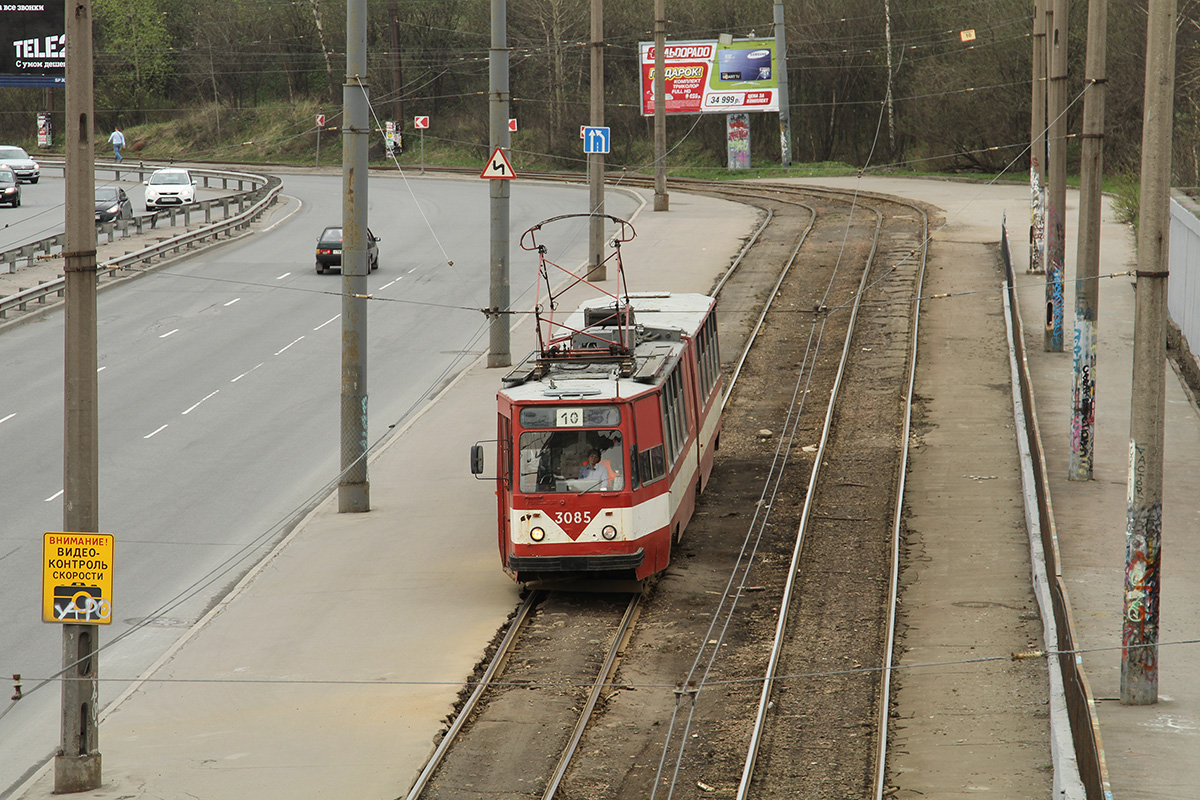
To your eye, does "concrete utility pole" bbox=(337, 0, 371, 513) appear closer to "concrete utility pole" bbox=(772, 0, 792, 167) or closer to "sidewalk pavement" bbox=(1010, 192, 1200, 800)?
"sidewalk pavement" bbox=(1010, 192, 1200, 800)

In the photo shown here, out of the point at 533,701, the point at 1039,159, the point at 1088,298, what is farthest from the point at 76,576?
the point at 1039,159

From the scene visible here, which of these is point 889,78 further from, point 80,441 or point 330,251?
point 80,441

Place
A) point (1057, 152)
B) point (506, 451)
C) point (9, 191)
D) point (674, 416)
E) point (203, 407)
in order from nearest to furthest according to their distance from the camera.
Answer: point (506, 451)
point (674, 416)
point (203, 407)
point (1057, 152)
point (9, 191)

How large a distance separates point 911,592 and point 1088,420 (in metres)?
6.19

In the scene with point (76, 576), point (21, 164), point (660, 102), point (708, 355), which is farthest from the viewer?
point (21, 164)

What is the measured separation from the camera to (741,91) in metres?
61.2

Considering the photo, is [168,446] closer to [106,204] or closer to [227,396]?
[227,396]

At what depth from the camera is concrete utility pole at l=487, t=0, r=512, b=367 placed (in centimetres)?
2722

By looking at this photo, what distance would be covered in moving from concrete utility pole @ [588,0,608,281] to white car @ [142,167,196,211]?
2320cm

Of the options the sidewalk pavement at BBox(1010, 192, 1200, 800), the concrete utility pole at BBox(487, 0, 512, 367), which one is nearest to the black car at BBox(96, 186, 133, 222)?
the concrete utility pole at BBox(487, 0, 512, 367)

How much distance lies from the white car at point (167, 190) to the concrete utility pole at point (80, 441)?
43805 millimetres

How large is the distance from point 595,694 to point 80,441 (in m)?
5.36

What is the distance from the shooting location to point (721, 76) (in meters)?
61.5

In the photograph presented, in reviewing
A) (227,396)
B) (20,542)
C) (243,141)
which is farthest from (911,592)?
(243,141)
